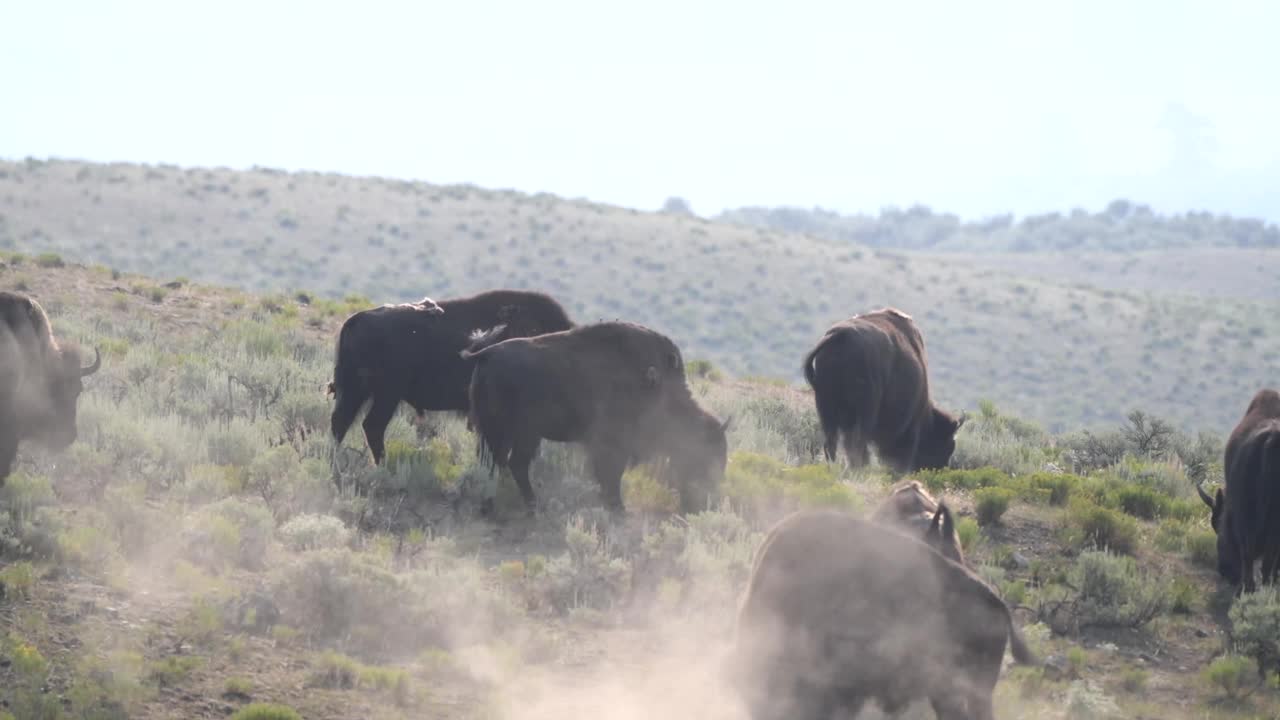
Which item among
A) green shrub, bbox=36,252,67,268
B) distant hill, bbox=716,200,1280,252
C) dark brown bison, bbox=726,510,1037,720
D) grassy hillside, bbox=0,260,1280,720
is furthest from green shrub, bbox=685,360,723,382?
distant hill, bbox=716,200,1280,252

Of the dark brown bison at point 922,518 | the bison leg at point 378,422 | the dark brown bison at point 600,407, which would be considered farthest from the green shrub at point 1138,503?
the bison leg at point 378,422

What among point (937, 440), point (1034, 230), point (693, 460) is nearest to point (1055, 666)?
point (693, 460)

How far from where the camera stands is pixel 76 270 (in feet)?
66.5

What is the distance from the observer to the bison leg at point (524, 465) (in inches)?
394

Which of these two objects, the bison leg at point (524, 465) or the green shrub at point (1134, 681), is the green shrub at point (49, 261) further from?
the green shrub at point (1134, 681)

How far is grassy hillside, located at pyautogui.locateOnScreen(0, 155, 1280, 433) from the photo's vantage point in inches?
2044

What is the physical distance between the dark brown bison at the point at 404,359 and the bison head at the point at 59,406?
2217 mm

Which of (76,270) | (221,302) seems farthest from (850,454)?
(76,270)

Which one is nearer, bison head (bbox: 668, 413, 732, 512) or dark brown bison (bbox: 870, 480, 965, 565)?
dark brown bison (bbox: 870, 480, 965, 565)

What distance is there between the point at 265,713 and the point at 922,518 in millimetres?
3594

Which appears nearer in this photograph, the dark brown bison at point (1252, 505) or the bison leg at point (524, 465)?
the dark brown bison at point (1252, 505)

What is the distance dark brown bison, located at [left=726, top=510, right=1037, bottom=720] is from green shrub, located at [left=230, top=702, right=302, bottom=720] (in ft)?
7.69

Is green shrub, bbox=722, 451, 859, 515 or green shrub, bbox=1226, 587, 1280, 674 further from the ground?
green shrub, bbox=722, 451, 859, 515

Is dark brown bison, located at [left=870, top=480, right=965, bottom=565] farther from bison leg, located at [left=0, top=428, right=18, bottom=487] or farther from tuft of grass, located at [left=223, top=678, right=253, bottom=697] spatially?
bison leg, located at [left=0, top=428, right=18, bottom=487]
